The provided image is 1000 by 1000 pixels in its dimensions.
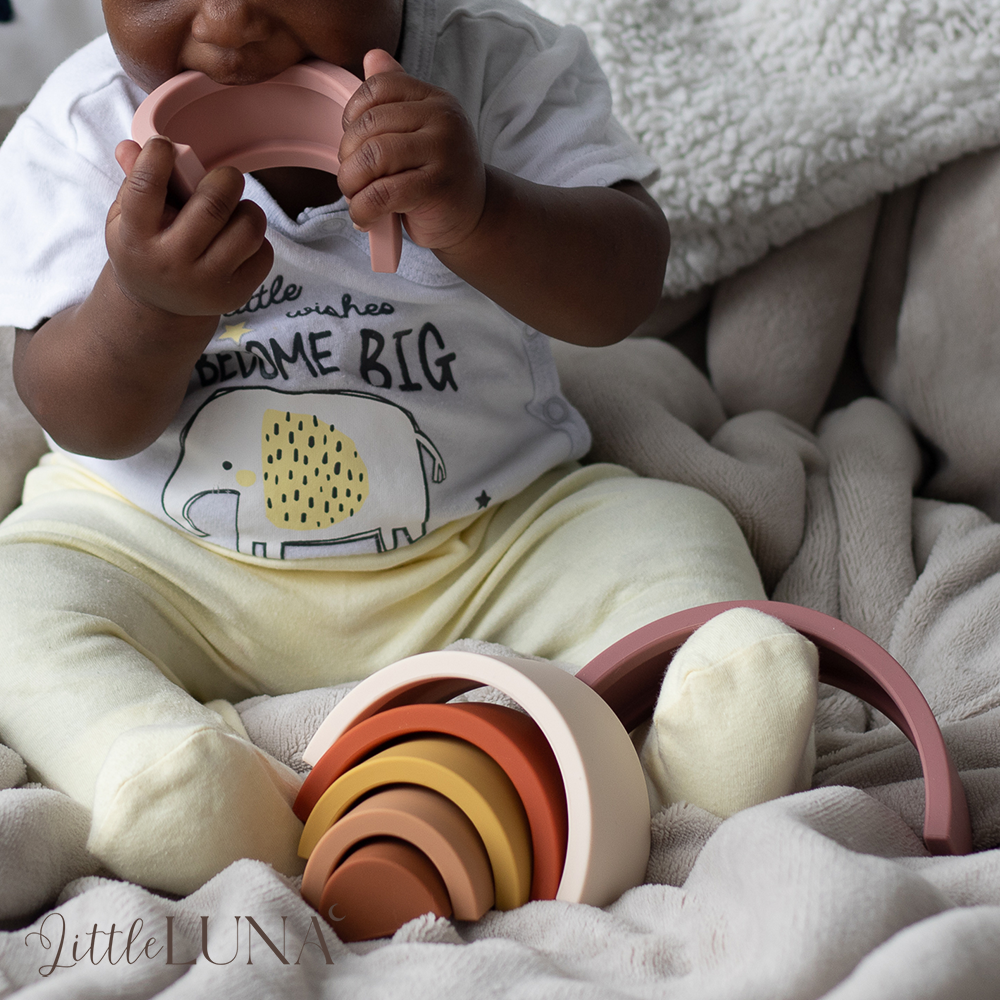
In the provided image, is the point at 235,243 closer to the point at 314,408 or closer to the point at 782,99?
the point at 314,408

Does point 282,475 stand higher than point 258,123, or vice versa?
point 258,123

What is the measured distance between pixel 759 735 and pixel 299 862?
235mm

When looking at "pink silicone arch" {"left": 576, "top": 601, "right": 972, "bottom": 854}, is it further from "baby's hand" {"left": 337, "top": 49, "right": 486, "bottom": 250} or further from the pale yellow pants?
"baby's hand" {"left": 337, "top": 49, "right": 486, "bottom": 250}

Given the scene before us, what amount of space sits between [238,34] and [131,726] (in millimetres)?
378

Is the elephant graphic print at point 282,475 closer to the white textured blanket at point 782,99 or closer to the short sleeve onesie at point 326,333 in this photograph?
the short sleeve onesie at point 326,333

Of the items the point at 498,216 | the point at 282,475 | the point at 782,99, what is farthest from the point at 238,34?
the point at 782,99

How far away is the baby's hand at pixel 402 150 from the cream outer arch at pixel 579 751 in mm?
226

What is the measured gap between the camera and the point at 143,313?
602 millimetres

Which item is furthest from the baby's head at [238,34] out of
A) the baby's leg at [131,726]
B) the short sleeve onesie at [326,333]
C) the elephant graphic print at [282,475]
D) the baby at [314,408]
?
the baby's leg at [131,726]

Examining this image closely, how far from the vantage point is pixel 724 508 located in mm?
791

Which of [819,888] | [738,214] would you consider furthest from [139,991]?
[738,214]

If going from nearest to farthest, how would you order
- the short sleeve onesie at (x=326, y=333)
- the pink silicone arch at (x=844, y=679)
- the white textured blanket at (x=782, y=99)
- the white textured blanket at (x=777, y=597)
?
the white textured blanket at (x=777, y=597) → the pink silicone arch at (x=844, y=679) → the short sleeve onesie at (x=326, y=333) → the white textured blanket at (x=782, y=99)

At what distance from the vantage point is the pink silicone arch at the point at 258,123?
0.56 metres

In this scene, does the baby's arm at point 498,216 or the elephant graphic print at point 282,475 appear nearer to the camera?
the baby's arm at point 498,216
